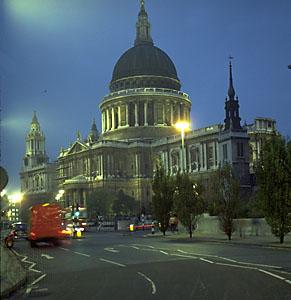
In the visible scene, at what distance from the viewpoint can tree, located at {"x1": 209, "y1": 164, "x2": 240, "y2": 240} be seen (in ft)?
130

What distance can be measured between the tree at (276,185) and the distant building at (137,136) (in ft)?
285

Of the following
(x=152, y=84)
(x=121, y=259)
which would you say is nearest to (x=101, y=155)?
(x=152, y=84)

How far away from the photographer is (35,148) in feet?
591

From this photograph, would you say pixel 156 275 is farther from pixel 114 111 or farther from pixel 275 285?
pixel 114 111

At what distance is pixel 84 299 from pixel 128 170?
404 feet

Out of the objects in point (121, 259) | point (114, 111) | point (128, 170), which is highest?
point (114, 111)

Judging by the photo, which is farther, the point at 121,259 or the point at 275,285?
the point at 121,259

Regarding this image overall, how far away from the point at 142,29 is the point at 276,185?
124581 millimetres

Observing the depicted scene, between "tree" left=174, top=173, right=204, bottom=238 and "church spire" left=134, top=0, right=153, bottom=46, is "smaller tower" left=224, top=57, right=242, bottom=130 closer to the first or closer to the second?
"tree" left=174, top=173, right=204, bottom=238

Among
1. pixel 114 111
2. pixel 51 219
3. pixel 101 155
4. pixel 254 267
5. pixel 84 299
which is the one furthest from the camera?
pixel 114 111

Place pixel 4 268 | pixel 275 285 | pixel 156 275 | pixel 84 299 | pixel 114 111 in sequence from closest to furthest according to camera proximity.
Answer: pixel 84 299 → pixel 275 285 → pixel 4 268 → pixel 156 275 → pixel 114 111

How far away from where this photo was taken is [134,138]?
139000 mm

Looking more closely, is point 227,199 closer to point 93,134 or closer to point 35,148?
point 93,134

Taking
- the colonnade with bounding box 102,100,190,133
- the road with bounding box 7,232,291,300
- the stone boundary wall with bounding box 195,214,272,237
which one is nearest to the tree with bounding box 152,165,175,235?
the stone boundary wall with bounding box 195,214,272,237
